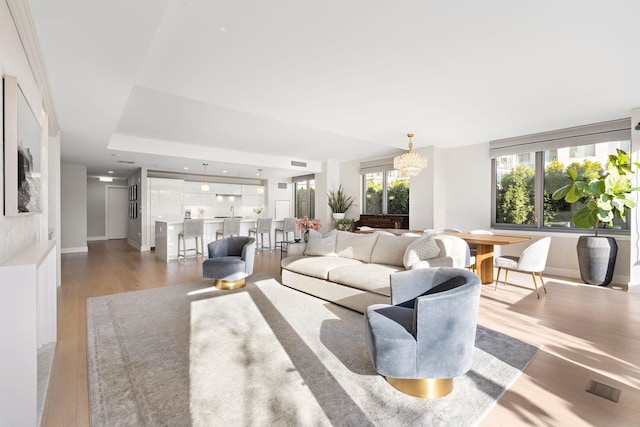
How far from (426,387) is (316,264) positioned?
7.80 ft

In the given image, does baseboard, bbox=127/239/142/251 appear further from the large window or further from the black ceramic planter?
the black ceramic planter

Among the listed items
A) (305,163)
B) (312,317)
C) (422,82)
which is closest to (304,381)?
(312,317)

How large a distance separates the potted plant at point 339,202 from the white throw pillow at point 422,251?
509 cm

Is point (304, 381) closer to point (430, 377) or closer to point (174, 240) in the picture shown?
point (430, 377)

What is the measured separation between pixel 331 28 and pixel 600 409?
127 inches

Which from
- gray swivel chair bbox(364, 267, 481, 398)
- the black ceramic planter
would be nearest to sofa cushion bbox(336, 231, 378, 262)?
gray swivel chair bbox(364, 267, 481, 398)

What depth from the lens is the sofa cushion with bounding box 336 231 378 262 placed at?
435cm

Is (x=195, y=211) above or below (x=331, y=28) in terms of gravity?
below

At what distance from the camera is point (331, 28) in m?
2.40

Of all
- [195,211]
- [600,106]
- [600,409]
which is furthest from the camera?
[195,211]

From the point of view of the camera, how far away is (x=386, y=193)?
8.16m

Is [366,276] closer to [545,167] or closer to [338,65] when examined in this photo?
[338,65]

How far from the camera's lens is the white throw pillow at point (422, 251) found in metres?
3.51

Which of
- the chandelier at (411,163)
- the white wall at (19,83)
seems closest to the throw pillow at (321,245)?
the chandelier at (411,163)
